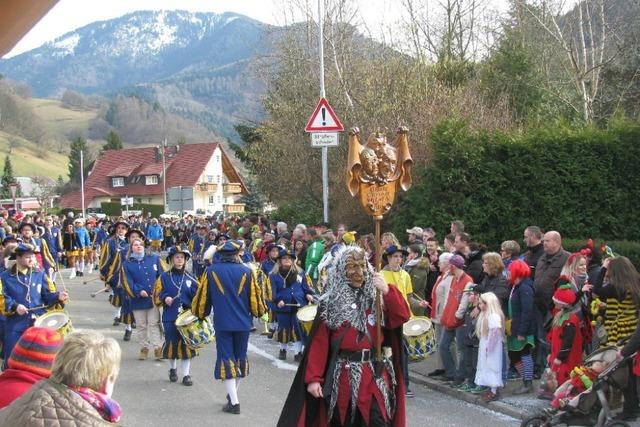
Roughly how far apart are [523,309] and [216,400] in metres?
3.90

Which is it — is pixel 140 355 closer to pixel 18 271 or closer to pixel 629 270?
pixel 18 271

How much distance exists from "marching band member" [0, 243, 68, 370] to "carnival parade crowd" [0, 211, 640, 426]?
0.06 feet

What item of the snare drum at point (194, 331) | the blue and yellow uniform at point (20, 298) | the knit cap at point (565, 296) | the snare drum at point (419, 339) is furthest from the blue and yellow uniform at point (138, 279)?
the knit cap at point (565, 296)

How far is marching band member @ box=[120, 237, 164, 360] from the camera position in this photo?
1213cm

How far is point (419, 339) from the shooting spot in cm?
972

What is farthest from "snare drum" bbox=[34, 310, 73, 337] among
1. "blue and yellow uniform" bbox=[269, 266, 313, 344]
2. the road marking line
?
"blue and yellow uniform" bbox=[269, 266, 313, 344]

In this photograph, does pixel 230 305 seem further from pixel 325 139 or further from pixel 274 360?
pixel 325 139

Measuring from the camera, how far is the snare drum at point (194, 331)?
10.0 metres

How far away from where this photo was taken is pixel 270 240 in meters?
16.2

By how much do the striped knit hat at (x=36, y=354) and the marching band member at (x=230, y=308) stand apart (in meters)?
4.90

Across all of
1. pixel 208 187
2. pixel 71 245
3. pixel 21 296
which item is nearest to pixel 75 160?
pixel 208 187

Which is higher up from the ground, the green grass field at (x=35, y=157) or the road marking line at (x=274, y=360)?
the green grass field at (x=35, y=157)

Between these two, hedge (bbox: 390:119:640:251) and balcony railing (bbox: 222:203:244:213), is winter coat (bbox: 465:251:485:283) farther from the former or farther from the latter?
balcony railing (bbox: 222:203:244:213)

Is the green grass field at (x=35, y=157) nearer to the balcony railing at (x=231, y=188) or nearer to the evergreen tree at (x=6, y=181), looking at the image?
the evergreen tree at (x=6, y=181)
